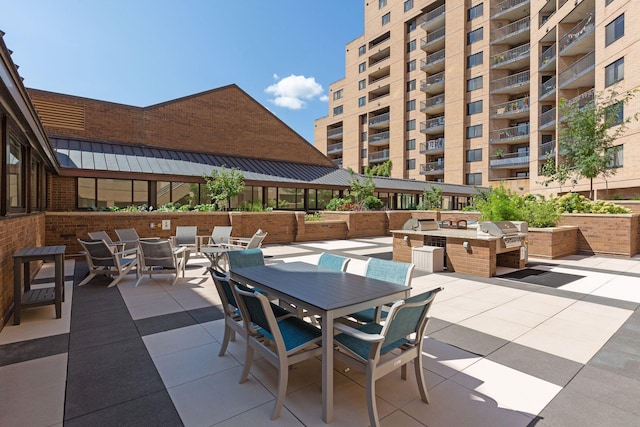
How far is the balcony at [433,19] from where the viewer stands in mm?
41656

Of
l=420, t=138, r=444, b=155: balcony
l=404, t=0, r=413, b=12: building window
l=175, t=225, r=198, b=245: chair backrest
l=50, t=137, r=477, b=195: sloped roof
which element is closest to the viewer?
l=175, t=225, r=198, b=245: chair backrest

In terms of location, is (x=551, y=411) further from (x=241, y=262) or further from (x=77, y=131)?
(x=77, y=131)

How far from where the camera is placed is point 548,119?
30.4m

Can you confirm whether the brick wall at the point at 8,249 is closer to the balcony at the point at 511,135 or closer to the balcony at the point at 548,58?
the balcony at the point at 548,58

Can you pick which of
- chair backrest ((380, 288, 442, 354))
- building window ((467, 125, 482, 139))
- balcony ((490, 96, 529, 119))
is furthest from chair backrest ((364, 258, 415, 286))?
building window ((467, 125, 482, 139))

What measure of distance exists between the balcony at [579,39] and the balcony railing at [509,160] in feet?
36.5

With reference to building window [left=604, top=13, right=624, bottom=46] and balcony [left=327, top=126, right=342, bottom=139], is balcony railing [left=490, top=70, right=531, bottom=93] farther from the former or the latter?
balcony [left=327, top=126, right=342, bottom=139]

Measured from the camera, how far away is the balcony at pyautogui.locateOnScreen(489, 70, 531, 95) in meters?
35.6

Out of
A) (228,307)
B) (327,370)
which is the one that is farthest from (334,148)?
(327,370)

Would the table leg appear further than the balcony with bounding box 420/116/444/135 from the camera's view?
No

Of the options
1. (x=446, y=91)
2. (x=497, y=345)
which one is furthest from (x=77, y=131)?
(x=446, y=91)

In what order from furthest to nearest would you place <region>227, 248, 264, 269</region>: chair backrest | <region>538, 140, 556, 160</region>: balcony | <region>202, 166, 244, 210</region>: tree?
1. <region>538, 140, 556, 160</region>: balcony
2. <region>202, 166, 244, 210</region>: tree
3. <region>227, 248, 264, 269</region>: chair backrest

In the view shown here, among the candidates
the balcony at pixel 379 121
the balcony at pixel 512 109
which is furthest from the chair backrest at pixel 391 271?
the balcony at pixel 379 121

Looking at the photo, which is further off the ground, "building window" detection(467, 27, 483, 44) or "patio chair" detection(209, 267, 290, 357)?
"building window" detection(467, 27, 483, 44)
